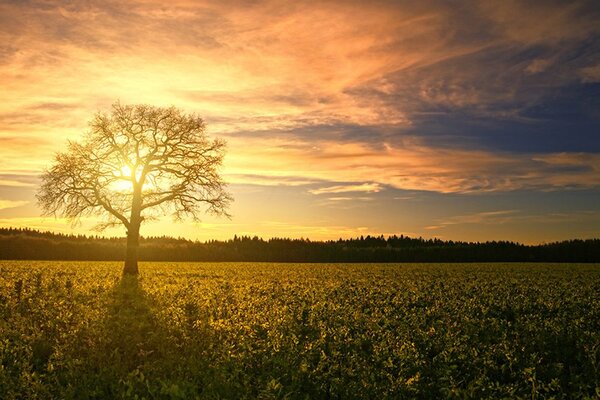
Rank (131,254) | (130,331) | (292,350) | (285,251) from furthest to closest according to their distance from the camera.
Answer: (285,251)
(131,254)
(130,331)
(292,350)

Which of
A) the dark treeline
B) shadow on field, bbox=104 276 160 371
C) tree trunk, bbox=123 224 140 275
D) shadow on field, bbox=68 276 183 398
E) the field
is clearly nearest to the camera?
the field

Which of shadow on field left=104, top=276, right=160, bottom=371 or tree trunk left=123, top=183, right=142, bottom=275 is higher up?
tree trunk left=123, top=183, right=142, bottom=275

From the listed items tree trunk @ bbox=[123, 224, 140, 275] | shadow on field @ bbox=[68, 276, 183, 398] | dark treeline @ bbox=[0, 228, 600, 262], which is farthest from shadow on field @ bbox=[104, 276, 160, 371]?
dark treeline @ bbox=[0, 228, 600, 262]

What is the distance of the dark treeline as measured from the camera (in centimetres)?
8719

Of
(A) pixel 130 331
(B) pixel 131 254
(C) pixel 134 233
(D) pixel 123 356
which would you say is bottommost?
(D) pixel 123 356

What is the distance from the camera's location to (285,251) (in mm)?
96750

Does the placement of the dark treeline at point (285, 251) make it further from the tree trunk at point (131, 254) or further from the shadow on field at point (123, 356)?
the shadow on field at point (123, 356)

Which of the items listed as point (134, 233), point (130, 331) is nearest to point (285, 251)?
point (134, 233)

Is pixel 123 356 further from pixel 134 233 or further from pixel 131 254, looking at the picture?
pixel 134 233

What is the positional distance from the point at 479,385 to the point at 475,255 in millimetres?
88973

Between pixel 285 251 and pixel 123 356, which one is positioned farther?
pixel 285 251

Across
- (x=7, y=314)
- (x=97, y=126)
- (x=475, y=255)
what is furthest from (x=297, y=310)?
(x=475, y=255)

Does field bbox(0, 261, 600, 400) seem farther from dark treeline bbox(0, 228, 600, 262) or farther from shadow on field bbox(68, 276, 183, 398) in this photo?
dark treeline bbox(0, 228, 600, 262)

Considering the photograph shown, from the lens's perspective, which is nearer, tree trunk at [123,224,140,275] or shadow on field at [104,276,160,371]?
shadow on field at [104,276,160,371]
